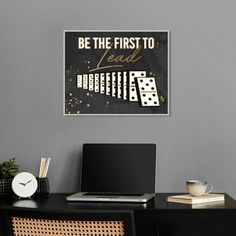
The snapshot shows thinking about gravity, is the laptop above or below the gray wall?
below

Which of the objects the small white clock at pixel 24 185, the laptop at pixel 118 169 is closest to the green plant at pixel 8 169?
the small white clock at pixel 24 185

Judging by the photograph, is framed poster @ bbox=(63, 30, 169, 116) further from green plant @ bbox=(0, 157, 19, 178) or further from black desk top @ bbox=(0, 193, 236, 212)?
black desk top @ bbox=(0, 193, 236, 212)

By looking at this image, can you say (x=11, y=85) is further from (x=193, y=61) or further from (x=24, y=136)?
(x=193, y=61)

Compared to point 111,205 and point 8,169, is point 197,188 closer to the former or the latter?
point 111,205

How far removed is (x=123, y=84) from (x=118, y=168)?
443mm

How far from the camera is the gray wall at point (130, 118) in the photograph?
9.06 ft

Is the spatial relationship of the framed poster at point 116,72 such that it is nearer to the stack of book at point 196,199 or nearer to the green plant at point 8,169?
the green plant at point 8,169

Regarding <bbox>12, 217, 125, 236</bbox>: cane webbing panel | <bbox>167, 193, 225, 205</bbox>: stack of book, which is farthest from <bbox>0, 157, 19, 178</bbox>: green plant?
<bbox>12, 217, 125, 236</bbox>: cane webbing panel

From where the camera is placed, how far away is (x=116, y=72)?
2.79 meters

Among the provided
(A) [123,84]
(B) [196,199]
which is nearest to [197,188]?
(B) [196,199]

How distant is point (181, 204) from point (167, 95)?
655 mm

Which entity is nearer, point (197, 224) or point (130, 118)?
point (197, 224)

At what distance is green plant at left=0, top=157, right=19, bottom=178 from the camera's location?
265cm

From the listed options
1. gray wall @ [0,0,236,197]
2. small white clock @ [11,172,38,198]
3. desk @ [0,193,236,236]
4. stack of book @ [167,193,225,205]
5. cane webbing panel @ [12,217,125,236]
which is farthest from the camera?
gray wall @ [0,0,236,197]
